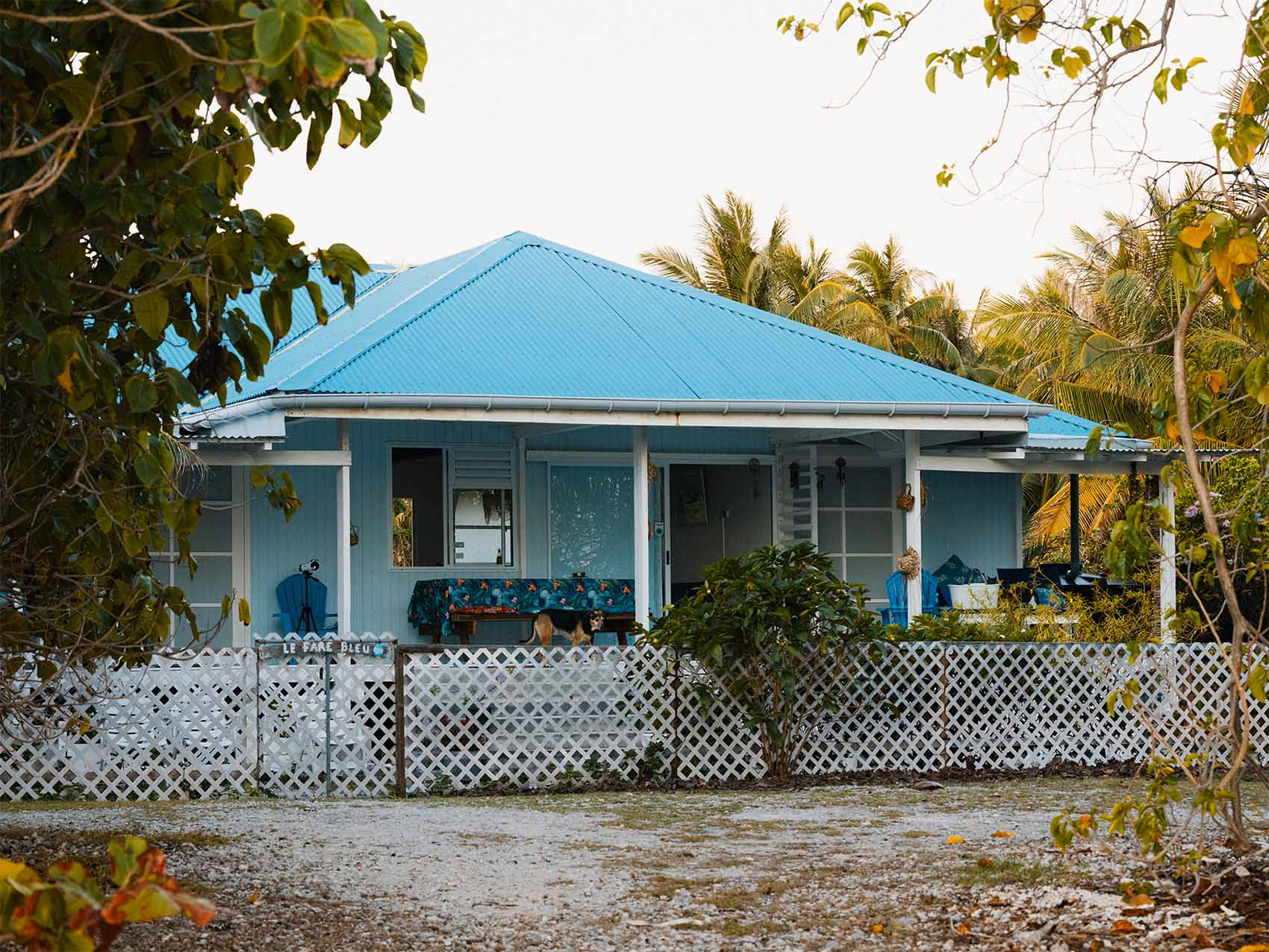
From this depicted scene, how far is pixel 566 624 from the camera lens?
1518cm

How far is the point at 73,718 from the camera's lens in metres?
6.85

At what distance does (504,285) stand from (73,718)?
35.2 ft

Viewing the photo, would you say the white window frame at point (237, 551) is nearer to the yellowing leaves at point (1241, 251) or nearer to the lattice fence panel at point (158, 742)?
the lattice fence panel at point (158, 742)

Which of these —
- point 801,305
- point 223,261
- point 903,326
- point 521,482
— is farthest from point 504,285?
point 903,326

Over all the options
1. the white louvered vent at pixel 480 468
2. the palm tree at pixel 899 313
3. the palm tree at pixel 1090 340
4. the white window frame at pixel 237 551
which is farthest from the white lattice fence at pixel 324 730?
the palm tree at pixel 899 313

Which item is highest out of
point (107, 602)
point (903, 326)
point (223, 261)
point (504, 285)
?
point (903, 326)

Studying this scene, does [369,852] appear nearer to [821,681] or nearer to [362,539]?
[821,681]

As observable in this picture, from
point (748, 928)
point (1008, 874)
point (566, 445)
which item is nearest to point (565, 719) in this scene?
point (1008, 874)

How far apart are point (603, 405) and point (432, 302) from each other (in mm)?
3398

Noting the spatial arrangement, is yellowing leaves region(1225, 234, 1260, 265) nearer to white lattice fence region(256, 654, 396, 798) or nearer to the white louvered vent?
white lattice fence region(256, 654, 396, 798)

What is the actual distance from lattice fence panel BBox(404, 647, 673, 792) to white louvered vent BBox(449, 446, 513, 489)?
5.44 m

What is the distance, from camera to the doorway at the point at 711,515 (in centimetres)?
1784

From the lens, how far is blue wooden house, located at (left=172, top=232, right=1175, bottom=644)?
44.8ft

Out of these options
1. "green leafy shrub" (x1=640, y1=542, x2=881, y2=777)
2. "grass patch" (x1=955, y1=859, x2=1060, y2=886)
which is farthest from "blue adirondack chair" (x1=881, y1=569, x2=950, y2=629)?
"grass patch" (x1=955, y1=859, x2=1060, y2=886)
